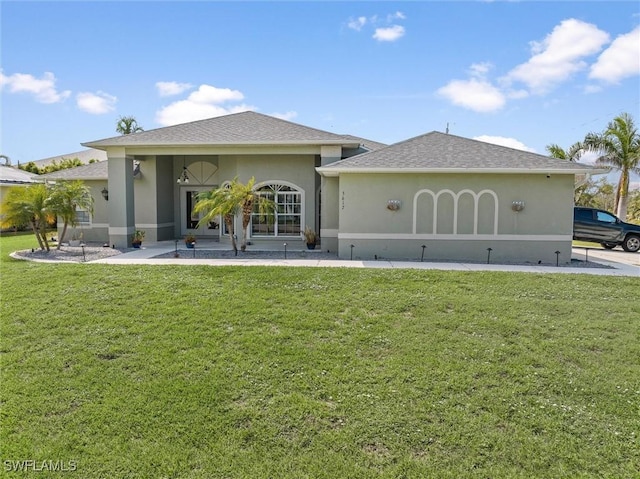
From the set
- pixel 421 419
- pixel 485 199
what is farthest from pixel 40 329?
pixel 485 199

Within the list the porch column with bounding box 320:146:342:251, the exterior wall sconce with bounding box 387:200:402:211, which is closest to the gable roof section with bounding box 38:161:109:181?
the porch column with bounding box 320:146:342:251

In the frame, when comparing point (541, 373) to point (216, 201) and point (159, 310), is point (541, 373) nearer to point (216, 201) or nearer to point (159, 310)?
point (159, 310)

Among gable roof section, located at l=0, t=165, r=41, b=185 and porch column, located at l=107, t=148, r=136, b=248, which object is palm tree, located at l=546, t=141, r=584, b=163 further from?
gable roof section, located at l=0, t=165, r=41, b=185

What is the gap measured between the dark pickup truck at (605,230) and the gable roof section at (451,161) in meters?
6.49

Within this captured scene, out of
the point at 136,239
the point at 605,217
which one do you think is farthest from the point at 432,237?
the point at 136,239

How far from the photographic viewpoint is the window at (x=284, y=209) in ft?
55.9

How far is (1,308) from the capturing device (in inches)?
313

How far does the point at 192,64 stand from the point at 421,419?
1552 centimetres

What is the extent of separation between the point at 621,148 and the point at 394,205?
21469 mm

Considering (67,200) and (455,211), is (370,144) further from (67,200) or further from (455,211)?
(67,200)

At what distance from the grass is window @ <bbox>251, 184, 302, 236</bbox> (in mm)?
8188

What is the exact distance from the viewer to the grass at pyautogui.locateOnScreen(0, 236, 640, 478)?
4266 millimetres

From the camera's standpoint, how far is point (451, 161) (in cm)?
1370

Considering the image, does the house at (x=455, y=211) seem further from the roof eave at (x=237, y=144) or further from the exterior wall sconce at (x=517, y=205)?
the roof eave at (x=237, y=144)
